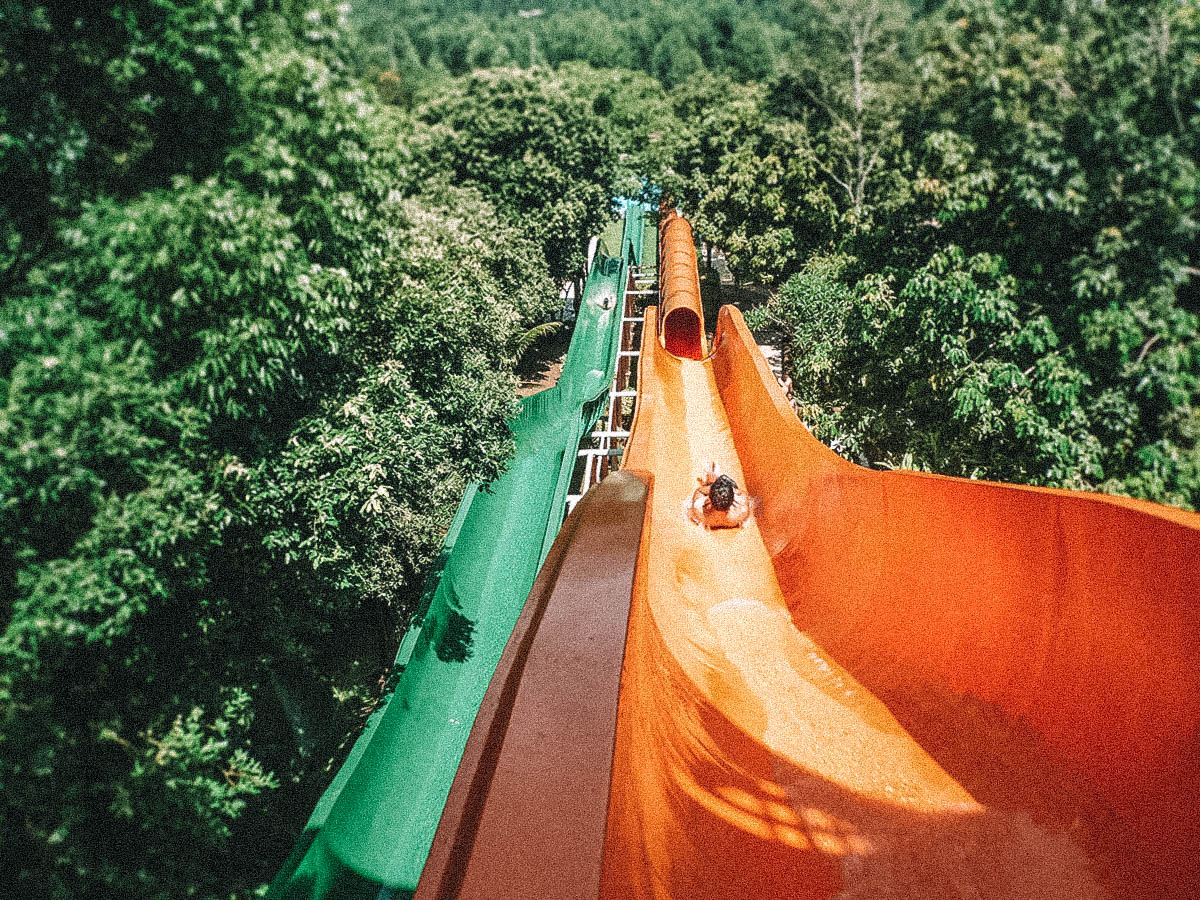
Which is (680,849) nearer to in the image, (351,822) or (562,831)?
(562,831)

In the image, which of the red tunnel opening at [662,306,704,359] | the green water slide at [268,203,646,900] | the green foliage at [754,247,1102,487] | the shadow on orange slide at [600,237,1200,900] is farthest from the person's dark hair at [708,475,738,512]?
the red tunnel opening at [662,306,704,359]

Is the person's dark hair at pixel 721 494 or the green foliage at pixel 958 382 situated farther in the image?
the person's dark hair at pixel 721 494

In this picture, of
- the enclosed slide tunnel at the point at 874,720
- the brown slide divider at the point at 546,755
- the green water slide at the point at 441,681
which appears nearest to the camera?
the brown slide divider at the point at 546,755

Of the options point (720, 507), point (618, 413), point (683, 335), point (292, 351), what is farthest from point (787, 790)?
point (683, 335)

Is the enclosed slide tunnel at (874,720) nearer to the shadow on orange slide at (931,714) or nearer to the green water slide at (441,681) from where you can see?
the shadow on orange slide at (931,714)

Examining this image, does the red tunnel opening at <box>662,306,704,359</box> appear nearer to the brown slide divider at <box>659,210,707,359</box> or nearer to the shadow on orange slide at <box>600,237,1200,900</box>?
the brown slide divider at <box>659,210,707,359</box>

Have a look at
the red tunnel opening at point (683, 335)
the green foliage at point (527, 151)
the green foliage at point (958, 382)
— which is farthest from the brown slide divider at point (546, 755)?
the green foliage at point (527, 151)

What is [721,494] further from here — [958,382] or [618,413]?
[618,413]
